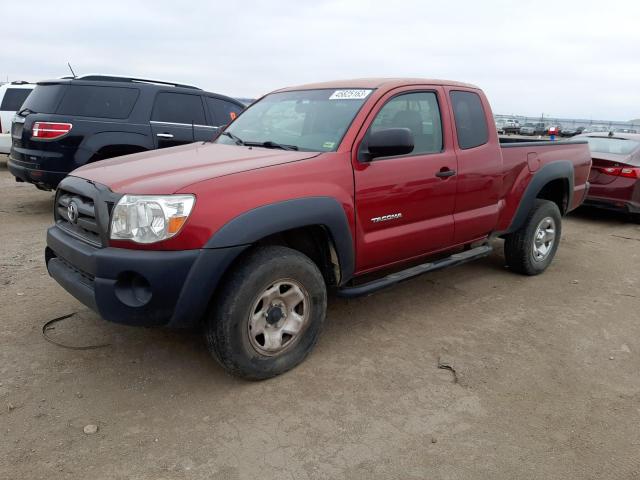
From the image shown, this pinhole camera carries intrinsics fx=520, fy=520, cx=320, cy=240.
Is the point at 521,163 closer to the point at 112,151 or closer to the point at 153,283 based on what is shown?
the point at 153,283

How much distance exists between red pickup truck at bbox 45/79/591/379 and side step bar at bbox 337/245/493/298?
0.05 ft

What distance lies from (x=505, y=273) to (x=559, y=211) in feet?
2.88

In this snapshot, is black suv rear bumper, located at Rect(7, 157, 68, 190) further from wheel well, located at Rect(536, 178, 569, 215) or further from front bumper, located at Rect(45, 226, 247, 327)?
wheel well, located at Rect(536, 178, 569, 215)

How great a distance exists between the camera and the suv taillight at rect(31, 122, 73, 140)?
629 centimetres

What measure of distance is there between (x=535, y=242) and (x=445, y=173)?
1845 mm

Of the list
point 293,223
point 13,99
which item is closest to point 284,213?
point 293,223

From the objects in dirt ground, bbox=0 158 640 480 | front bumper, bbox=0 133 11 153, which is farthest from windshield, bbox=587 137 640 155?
front bumper, bbox=0 133 11 153

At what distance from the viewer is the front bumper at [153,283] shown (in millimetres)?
2646

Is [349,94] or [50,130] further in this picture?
[50,130]

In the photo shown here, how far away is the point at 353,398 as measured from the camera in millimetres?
2982

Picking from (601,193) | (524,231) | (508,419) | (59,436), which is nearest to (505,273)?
(524,231)

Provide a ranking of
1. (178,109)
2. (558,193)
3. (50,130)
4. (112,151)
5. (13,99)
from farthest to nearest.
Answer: (13,99), (178,109), (112,151), (50,130), (558,193)

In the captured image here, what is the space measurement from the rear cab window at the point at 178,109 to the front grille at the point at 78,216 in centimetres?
387

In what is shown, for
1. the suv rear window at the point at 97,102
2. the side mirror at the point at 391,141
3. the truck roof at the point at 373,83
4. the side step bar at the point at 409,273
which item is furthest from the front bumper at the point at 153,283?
the suv rear window at the point at 97,102
